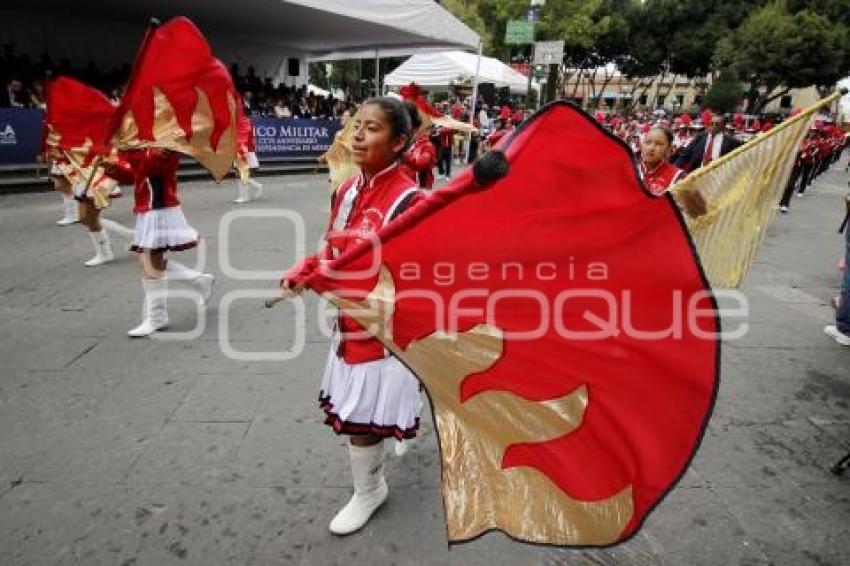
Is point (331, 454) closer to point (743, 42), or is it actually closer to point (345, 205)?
point (345, 205)

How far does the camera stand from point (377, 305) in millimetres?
1911

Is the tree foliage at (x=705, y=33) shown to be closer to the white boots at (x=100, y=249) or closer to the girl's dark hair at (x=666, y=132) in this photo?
the girl's dark hair at (x=666, y=132)

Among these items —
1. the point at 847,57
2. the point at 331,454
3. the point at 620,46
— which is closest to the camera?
the point at 331,454

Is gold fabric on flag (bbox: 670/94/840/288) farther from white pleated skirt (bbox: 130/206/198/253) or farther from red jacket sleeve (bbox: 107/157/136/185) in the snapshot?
red jacket sleeve (bbox: 107/157/136/185)

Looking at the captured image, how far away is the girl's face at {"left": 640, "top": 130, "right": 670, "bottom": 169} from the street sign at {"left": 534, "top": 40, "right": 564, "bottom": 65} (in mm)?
6143

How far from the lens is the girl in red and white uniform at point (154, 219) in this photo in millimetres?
4277

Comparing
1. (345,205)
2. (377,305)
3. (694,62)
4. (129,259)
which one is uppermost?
(694,62)

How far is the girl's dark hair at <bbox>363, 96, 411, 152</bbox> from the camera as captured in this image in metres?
2.16

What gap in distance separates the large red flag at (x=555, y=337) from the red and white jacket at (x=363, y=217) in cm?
38

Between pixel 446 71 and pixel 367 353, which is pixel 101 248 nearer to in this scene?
pixel 367 353

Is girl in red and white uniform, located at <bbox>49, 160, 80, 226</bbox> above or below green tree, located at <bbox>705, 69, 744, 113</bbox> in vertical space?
below

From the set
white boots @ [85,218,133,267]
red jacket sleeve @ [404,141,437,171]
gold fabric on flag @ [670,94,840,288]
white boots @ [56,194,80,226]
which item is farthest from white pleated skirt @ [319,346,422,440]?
white boots @ [56,194,80,226]

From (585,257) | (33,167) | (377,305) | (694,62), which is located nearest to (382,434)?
(377,305)

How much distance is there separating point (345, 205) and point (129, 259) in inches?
209
